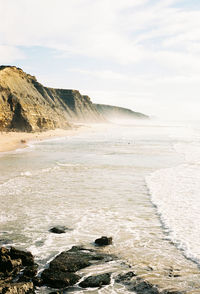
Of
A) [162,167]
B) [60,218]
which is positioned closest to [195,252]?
[60,218]

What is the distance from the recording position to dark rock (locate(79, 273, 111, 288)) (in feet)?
22.4

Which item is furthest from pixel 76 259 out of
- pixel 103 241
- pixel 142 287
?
pixel 142 287

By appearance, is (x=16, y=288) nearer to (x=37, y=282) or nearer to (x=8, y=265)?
(x=37, y=282)

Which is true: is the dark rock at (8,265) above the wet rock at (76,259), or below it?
above

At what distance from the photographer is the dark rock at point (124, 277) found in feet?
23.2

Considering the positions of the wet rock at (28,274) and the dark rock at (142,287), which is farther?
the wet rock at (28,274)

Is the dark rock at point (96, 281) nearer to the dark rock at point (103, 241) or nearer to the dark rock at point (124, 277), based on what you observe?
the dark rock at point (124, 277)

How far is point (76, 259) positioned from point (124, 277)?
138 centimetres

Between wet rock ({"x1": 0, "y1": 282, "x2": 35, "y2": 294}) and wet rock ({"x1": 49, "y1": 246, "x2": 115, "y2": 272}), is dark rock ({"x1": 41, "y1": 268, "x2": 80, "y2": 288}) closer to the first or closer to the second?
wet rock ({"x1": 49, "y1": 246, "x2": 115, "y2": 272})

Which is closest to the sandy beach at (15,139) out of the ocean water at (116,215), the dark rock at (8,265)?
the ocean water at (116,215)

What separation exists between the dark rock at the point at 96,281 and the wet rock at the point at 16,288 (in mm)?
1199

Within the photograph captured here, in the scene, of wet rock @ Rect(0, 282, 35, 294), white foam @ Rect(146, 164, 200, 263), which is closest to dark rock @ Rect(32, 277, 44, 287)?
wet rock @ Rect(0, 282, 35, 294)

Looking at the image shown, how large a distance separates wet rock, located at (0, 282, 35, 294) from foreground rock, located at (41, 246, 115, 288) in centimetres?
70

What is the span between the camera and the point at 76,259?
26.0ft
